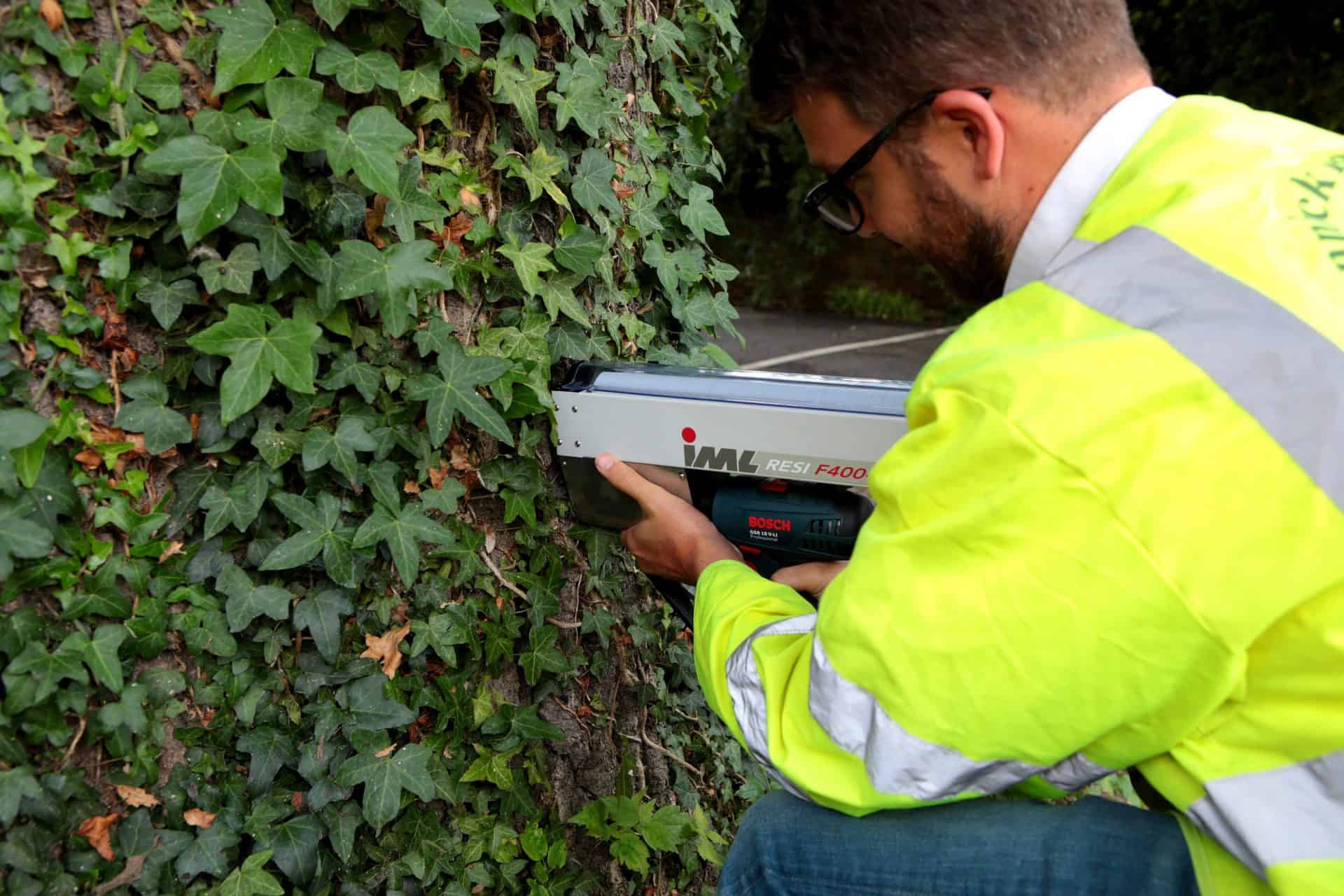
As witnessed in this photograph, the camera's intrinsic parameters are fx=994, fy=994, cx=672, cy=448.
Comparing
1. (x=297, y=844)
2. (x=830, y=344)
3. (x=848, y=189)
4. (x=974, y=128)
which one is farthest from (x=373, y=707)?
(x=830, y=344)

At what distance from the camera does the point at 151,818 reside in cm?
151

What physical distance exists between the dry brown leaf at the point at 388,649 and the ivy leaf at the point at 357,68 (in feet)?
2.89

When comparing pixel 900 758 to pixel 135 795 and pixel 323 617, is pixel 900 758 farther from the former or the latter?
pixel 135 795

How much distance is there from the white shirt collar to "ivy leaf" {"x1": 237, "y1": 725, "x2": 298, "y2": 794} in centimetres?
137

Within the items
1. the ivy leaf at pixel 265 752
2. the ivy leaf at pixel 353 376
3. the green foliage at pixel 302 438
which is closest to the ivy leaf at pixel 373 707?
the green foliage at pixel 302 438

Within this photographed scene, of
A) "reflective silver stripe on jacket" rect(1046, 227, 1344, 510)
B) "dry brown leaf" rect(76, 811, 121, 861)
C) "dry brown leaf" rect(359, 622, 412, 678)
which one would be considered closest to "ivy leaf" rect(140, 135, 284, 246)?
"dry brown leaf" rect(359, 622, 412, 678)

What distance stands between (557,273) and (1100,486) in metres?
1.14

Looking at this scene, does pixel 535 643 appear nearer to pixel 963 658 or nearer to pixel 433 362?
pixel 433 362

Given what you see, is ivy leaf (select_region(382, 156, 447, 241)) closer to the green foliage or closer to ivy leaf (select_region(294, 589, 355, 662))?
the green foliage

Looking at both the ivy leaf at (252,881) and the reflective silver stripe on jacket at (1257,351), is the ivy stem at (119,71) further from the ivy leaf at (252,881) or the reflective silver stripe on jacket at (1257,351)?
the reflective silver stripe on jacket at (1257,351)

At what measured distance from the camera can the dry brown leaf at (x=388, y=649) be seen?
5.53 ft

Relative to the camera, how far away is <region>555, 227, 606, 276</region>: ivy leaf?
186 centimetres

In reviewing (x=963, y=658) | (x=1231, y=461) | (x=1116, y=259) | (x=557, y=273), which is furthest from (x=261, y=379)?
(x=1231, y=461)

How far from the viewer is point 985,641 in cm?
111
